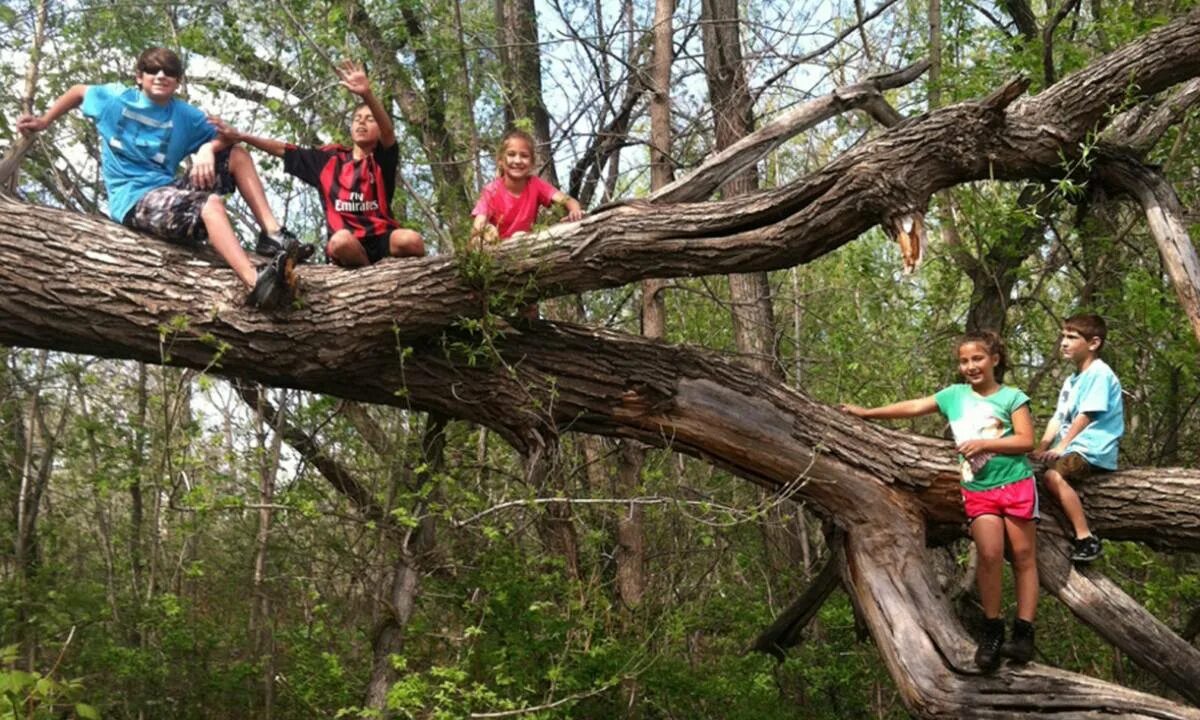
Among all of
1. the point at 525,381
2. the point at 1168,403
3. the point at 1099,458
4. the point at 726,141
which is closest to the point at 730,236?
the point at 525,381

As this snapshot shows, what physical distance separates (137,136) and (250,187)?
56cm

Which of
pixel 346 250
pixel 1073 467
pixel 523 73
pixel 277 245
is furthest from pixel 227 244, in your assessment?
pixel 1073 467

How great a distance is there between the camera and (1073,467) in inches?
215

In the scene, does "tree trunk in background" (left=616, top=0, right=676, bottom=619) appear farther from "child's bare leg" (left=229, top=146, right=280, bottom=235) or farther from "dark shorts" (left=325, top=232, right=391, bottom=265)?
"child's bare leg" (left=229, top=146, right=280, bottom=235)

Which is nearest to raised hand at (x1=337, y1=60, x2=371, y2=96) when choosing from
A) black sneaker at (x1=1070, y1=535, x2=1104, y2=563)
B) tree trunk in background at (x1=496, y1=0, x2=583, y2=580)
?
tree trunk in background at (x1=496, y1=0, x2=583, y2=580)

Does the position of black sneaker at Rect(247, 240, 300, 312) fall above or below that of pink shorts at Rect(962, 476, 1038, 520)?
above

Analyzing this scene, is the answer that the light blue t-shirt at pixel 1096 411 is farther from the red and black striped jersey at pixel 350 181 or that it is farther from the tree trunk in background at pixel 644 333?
the red and black striped jersey at pixel 350 181

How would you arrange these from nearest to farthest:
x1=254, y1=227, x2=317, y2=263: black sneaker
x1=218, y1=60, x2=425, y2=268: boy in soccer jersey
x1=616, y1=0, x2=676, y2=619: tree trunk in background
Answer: x1=254, y1=227, x2=317, y2=263: black sneaker
x1=218, y1=60, x2=425, y2=268: boy in soccer jersey
x1=616, y1=0, x2=676, y2=619: tree trunk in background

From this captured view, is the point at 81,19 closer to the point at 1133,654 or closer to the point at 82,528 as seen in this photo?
the point at 82,528

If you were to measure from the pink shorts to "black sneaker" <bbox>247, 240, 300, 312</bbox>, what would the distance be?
10.8ft

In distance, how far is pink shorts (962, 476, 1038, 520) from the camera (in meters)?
4.94

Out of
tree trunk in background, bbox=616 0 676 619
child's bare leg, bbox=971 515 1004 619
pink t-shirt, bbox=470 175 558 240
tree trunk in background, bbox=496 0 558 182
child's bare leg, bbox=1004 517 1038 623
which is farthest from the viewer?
tree trunk in background, bbox=496 0 558 182

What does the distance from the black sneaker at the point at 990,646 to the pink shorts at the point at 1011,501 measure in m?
0.48

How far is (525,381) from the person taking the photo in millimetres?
5531
